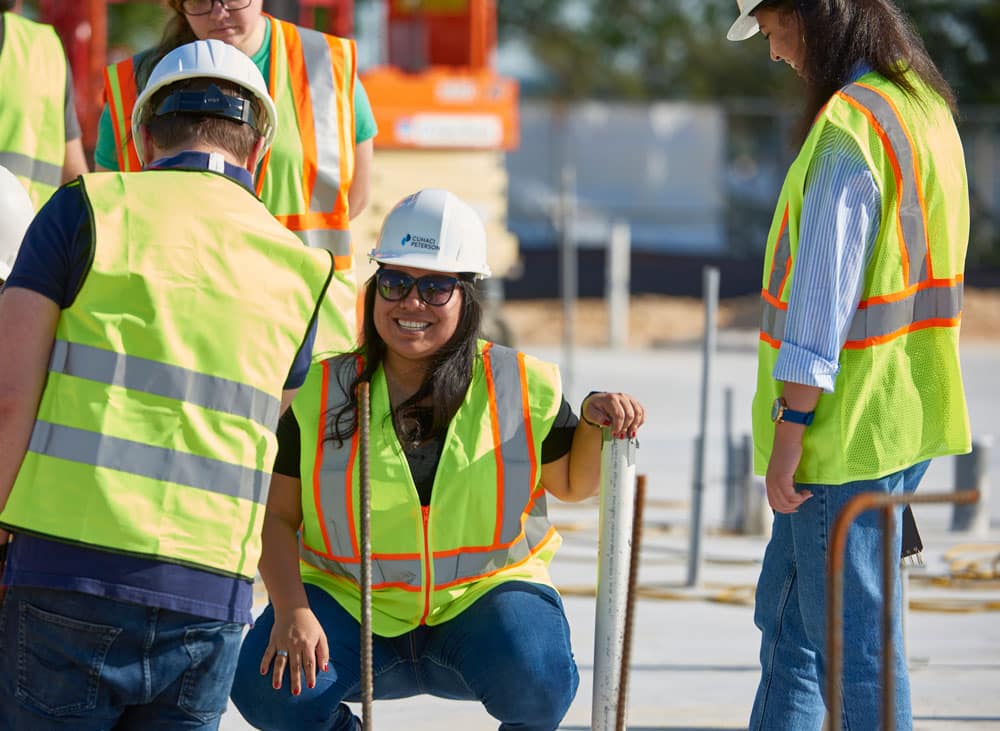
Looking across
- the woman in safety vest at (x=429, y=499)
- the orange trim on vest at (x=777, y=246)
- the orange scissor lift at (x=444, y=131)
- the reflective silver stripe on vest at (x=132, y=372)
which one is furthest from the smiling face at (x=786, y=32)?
the orange scissor lift at (x=444, y=131)

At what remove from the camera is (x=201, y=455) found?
2.68m

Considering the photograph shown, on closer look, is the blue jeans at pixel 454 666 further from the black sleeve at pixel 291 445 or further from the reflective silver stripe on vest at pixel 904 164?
the reflective silver stripe on vest at pixel 904 164

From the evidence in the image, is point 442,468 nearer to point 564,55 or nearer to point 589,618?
point 589,618

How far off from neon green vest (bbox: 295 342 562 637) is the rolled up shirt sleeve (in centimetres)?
70

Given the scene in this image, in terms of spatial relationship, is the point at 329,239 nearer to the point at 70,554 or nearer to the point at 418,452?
the point at 418,452

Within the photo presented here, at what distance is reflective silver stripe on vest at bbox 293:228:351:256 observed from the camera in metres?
4.40

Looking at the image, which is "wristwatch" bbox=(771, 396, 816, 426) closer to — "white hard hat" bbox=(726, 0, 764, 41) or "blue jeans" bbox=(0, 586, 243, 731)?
"white hard hat" bbox=(726, 0, 764, 41)

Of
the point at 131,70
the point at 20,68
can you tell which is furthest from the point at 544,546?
the point at 20,68

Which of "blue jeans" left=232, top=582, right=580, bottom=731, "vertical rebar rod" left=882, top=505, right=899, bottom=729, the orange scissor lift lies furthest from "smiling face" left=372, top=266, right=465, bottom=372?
the orange scissor lift

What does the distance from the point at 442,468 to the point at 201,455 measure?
3.62 ft

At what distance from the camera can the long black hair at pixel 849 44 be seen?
11.2 feet

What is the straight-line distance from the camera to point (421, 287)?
12.5 feet

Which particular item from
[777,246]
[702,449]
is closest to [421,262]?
[777,246]

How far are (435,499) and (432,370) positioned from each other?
31 centimetres
